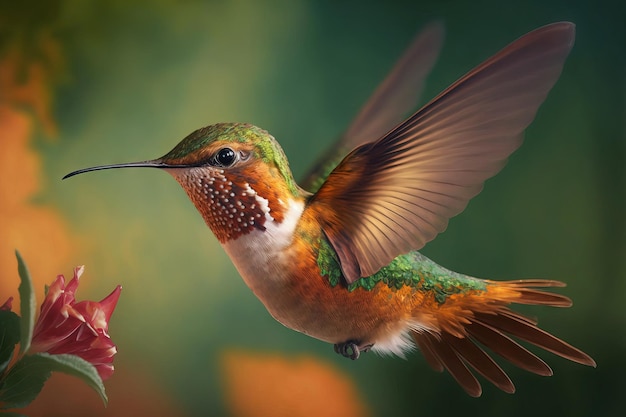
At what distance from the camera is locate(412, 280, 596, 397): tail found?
1.16m

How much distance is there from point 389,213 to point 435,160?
122mm

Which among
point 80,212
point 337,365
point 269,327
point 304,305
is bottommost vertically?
point 337,365

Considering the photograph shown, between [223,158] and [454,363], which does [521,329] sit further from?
[223,158]


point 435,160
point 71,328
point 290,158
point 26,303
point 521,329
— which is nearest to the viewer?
point 26,303

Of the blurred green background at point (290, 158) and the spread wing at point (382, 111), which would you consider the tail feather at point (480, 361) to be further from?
the spread wing at point (382, 111)

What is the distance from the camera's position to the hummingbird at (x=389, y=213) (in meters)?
0.87

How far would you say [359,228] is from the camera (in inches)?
41.6

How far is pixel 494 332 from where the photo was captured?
118 centimetres

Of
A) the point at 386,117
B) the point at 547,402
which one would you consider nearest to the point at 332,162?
the point at 386,117

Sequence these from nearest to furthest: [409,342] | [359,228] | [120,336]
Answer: [359,228], [409,342], [120,336]

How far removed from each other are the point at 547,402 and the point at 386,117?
Answer: 2.17 feet

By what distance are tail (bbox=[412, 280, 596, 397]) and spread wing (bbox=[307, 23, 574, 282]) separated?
0.21 meters

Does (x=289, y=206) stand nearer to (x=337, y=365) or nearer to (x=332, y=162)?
(x=332, y=162)

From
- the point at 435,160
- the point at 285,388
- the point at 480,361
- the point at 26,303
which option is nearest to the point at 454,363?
the point at 480,361
